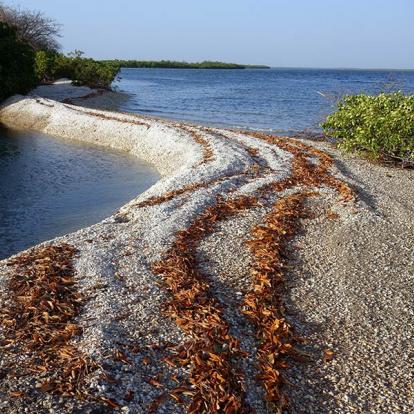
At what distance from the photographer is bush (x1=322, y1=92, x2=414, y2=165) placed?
1561 centimetres

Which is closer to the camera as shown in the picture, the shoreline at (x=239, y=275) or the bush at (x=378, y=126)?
the shoreline at (x=239, y=275)

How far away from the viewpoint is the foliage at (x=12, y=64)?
31.4m

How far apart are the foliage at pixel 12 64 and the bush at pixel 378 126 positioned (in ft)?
71.5

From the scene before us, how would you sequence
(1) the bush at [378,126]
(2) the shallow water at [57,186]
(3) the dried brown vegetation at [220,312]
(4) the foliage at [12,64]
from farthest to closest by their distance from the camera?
1. (4) the foliage at [12,64]
2. (1) the bush at [378,126]
3. (2) the shallow water at [57,186]
4. (3) the dried brown vegetation at [220,312]

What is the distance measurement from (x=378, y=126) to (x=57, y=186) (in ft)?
33.0

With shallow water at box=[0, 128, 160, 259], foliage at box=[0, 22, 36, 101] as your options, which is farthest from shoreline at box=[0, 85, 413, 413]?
foliage at box=[0, 22, 36, 101]

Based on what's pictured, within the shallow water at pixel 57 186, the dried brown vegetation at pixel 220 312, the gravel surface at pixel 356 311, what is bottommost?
the shallow water at pixel 57 186

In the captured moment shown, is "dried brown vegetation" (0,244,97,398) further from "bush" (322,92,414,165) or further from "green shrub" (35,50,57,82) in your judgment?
"green shrub" (35,50,57,82)

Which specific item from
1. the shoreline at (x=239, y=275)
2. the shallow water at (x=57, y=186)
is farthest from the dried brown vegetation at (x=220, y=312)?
the shallow water at (x=57, y=186)

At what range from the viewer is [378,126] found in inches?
634

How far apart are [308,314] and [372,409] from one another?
1.85 m

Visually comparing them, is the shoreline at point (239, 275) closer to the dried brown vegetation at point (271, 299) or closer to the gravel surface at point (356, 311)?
the gravel surface at point (356, 311)

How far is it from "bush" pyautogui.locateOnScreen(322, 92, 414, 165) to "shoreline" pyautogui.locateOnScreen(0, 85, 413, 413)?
2.63 feet

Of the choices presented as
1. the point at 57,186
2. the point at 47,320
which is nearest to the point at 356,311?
the point at 47,320
